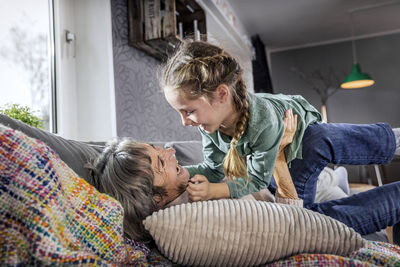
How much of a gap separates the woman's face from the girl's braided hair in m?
0.20

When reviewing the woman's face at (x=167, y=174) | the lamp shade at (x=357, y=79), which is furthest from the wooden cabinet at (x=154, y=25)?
the lamp shade at (x=357, y=79)

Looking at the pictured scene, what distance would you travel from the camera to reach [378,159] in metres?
1.26

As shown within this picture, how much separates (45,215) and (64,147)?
381 millimetres

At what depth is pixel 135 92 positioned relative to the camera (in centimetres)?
192

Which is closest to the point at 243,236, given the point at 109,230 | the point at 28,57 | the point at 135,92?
the point at 109,230

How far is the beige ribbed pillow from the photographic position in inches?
23.5

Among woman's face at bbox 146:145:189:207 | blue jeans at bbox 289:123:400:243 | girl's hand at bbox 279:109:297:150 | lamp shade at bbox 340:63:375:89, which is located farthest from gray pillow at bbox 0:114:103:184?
lamp shade at bbox 340:63:375:89

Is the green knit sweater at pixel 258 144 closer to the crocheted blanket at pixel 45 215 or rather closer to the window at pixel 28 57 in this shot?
the crocheted blanket at pixel 45 215

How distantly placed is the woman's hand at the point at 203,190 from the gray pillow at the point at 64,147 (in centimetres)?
28

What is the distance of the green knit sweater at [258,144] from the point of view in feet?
3.41

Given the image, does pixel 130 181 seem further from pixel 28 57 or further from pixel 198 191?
pixel 28 57

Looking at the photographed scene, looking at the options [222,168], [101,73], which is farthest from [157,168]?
[101,73]

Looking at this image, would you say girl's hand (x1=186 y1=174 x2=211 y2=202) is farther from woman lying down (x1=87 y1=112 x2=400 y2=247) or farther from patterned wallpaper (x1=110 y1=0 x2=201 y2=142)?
patterned wallpaper (x1=110 y1=0 x2=201 y2=142)

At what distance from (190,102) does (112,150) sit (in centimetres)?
27
